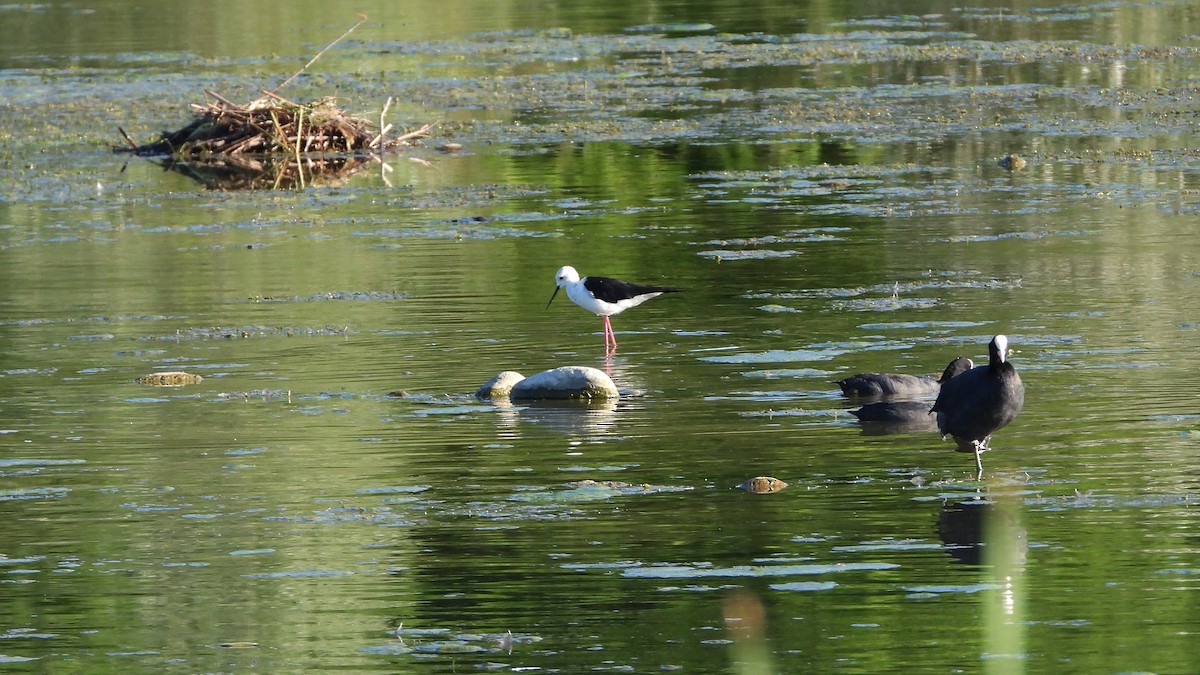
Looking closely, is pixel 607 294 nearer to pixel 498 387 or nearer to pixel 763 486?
pixel 498 387

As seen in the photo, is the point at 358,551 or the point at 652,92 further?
the point at 652,92

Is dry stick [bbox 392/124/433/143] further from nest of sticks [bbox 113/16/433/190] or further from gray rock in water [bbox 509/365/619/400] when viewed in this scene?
gray rock in water [bbox 509/365/619/400]

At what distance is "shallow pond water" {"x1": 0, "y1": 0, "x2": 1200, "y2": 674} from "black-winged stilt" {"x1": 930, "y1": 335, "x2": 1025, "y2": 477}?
26 cm

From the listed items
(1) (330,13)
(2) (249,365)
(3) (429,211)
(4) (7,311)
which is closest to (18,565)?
(2) (249,365)

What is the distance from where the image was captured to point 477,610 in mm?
8430

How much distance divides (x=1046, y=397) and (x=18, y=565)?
5819 millimetres

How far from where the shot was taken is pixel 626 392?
12977 millimetres

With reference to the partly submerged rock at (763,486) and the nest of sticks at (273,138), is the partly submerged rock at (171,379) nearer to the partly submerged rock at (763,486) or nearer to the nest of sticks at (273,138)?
the partly submerged rock at (763,486)

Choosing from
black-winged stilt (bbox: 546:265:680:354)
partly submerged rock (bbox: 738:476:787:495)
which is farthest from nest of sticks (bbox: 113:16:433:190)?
partly submerged rock (bbox: 738:476:787:495)

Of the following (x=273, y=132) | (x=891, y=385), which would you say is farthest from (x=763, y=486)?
(x=273, y=132)

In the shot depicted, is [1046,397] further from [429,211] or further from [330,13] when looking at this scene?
[330,13]

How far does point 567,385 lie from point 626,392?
42 cm

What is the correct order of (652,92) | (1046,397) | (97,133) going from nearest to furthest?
(1046,397)
(97,133)
(652,92)

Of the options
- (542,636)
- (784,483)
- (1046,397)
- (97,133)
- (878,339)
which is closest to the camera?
(542,636)
